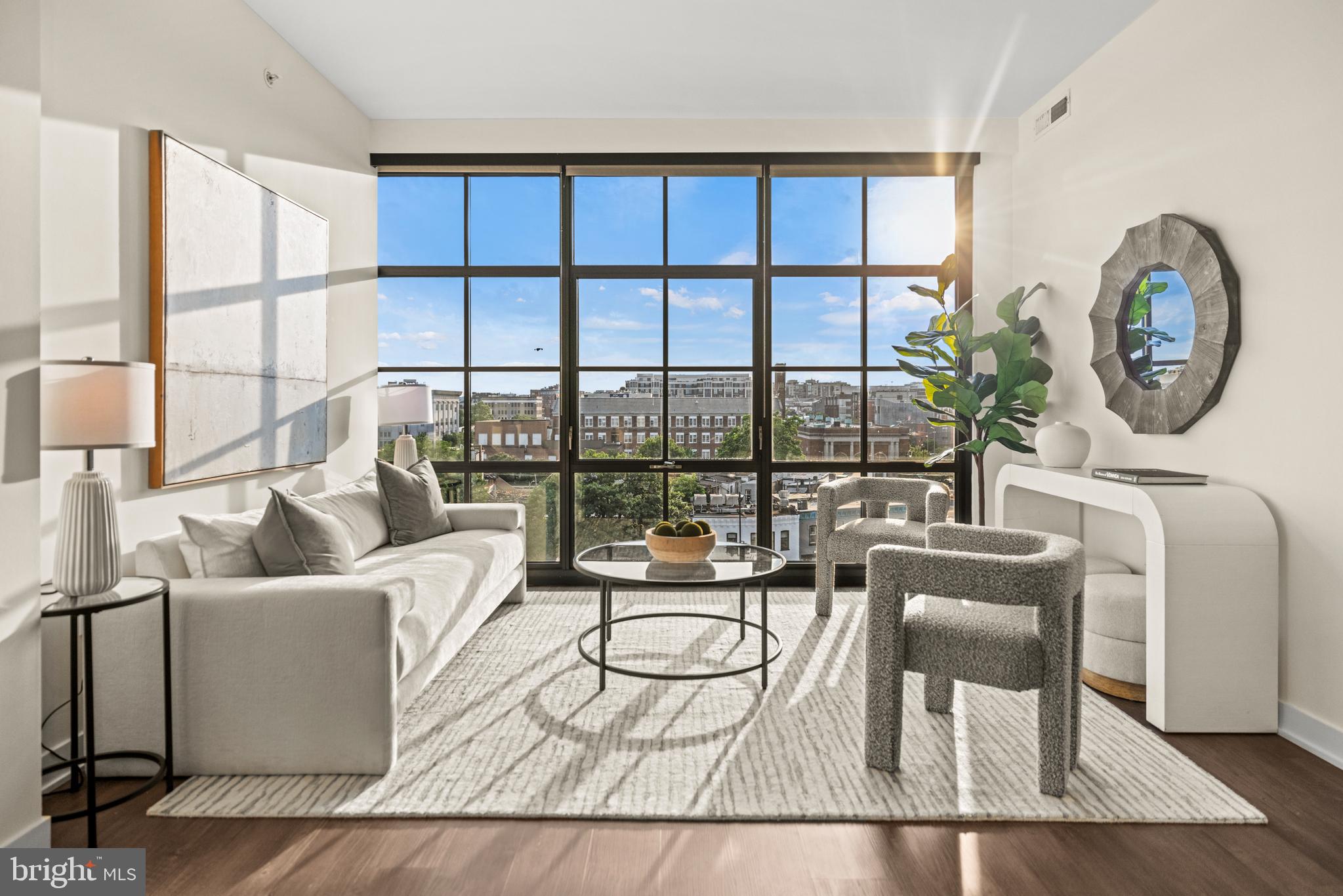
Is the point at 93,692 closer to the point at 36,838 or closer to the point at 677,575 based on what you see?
the point at 36,838

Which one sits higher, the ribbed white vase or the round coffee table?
the ribbed white vase

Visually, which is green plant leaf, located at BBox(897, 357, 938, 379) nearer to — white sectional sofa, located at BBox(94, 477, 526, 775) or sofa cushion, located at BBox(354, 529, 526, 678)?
sofa cushion, located at BBox(354, 529, 526, 678)

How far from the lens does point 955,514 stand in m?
4.80

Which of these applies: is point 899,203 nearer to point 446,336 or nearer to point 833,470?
point 833,470

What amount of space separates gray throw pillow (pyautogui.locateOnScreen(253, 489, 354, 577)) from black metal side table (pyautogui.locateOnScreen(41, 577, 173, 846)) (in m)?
0.36

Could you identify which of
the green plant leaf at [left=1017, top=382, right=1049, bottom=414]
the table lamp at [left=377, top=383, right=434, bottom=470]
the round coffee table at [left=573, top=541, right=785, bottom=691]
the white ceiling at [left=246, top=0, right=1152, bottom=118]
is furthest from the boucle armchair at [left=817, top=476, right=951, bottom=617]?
the table lamp at [left=377, top=383, right=434, bottom=470]

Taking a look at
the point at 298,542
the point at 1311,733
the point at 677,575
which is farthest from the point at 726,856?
the point at 1311,733

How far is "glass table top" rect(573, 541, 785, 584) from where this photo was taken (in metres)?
2.83

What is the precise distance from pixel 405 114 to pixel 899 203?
3.24 metres

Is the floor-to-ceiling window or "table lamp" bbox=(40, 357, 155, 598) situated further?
the floor-to-ceiling window

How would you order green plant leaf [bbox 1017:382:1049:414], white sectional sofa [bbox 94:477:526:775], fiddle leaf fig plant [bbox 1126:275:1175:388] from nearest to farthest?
white sectional sofa [bbox 94:477:526:775] < fiddle leaf fig plant [bbox 1126:275:1175:388] < green plant leaf [bbox 1017:382:1049:414]

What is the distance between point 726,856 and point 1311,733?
218cm

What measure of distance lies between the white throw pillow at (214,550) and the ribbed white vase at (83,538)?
0.38 meters

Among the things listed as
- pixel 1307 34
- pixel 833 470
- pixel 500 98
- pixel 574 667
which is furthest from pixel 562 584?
pixel 1307 34
